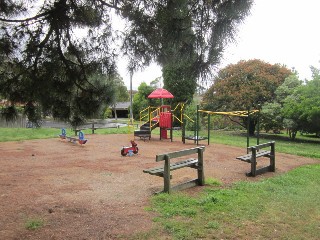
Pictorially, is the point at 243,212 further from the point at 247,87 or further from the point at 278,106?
the point at 247,87

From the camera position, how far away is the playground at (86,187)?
486 cm

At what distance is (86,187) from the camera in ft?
23.7

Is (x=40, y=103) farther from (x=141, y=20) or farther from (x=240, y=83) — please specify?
(x=240, y=83)

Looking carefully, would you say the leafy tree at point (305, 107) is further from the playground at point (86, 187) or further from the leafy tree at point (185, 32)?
the leafy tree at point (185, 32)

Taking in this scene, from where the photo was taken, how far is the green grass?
15.7ft

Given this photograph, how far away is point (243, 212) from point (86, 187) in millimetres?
3446

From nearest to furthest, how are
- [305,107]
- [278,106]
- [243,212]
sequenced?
[243,212] → [305,107] → [278,106]

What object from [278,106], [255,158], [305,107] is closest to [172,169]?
[255,158]

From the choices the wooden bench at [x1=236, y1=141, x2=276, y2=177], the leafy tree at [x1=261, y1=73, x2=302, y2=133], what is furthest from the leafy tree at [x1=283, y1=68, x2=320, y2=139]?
the wooden bench at [x1=236, y1=141, x2=276, y2=177]

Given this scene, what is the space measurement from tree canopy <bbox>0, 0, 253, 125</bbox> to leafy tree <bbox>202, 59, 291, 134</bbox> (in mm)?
16343

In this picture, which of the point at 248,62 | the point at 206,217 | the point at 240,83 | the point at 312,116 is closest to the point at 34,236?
the point at 206,217

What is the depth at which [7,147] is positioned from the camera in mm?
14000

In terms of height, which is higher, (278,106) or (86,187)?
(278,106)

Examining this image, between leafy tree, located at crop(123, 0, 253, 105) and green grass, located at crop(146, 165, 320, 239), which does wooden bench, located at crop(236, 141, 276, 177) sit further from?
leafy tree, located at crop(123, 0, 253, 105)
